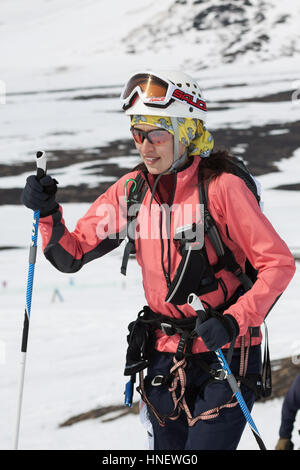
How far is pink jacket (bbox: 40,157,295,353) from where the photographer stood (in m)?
2.88

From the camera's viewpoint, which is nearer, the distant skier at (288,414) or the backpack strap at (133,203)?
the backpack strap at (133,203)

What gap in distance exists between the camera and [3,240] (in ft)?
73.5

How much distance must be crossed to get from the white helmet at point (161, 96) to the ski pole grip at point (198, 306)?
2.92 ft

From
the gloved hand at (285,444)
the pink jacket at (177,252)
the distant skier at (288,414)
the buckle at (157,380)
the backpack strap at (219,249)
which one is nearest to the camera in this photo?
the pink jacket at (177,252)

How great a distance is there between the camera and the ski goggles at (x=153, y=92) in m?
3.13

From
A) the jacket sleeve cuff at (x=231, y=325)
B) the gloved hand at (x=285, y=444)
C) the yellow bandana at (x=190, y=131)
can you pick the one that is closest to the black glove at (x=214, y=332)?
the jacket sleeve cuff at (x=231, y=325)

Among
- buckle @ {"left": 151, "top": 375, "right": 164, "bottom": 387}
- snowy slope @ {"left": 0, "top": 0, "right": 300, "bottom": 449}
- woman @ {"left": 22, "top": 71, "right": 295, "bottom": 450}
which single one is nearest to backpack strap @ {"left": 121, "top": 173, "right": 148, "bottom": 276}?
woman @ {"left": 22, "top": 71, "right": 295, "bottom": 450}

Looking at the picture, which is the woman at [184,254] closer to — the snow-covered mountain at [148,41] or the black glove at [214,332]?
the black glove at [214,332]

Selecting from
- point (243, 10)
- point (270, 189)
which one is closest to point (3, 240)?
point (270, 189)

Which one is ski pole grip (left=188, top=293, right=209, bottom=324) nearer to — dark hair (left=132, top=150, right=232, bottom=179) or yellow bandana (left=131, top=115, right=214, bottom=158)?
dark hair (left=132, top=150, right=232, bottom=179)

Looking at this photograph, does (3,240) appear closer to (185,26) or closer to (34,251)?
(34,251)

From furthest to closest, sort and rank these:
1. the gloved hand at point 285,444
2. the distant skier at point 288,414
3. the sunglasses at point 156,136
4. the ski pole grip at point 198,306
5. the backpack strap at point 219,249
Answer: the gloved hand at point 285,444 < the distant skier at point 288,414 < the sunglasses at point 156,136 < the backpack strap at point 219,249 < the ski pole grip at point 198,306

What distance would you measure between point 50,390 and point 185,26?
78968 mm

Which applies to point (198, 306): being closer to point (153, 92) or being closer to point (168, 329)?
point (168, 329)
